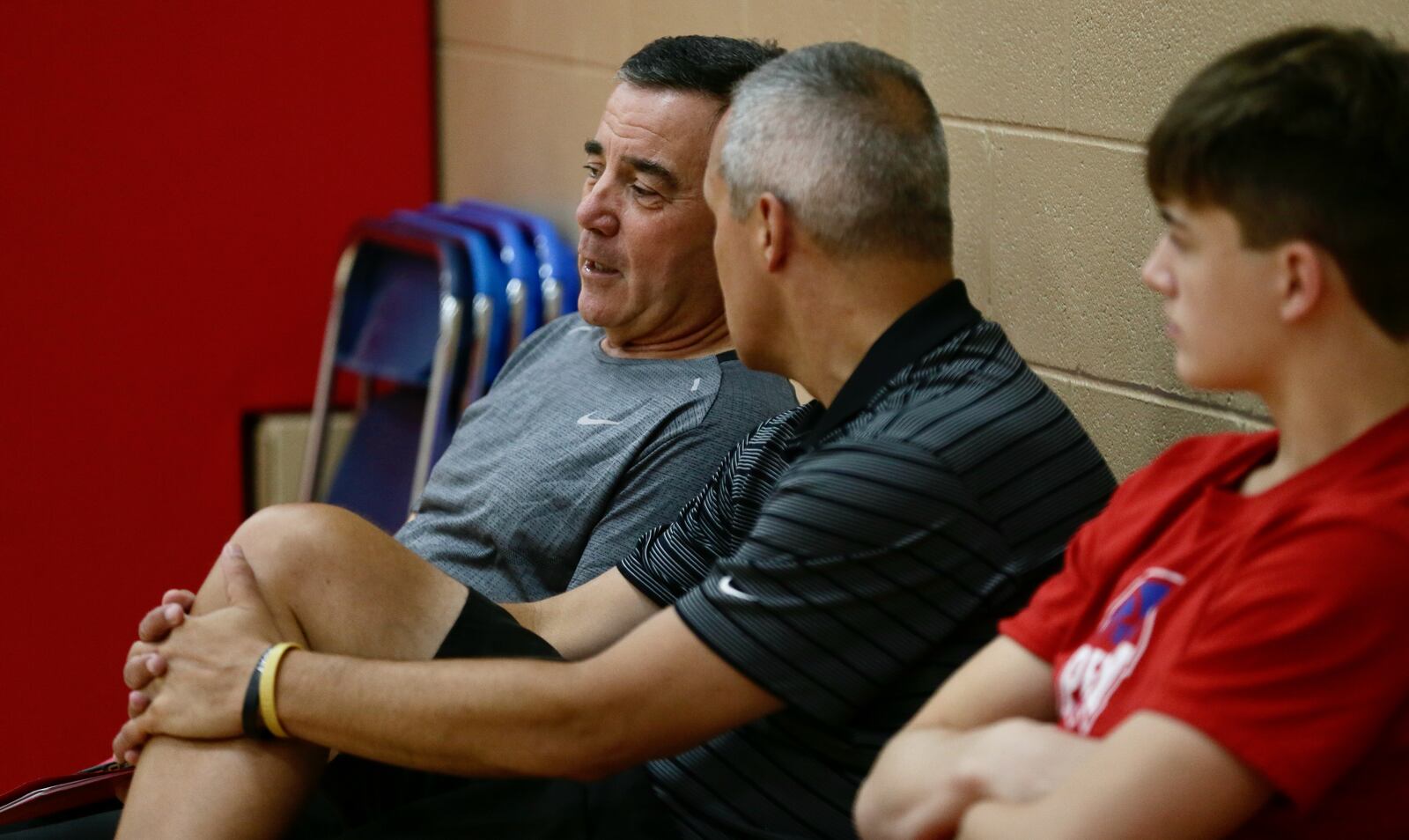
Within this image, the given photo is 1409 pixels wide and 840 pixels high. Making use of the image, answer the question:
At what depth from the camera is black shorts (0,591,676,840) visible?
1.61 metres

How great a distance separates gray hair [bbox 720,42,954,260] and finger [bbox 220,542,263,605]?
63 cm

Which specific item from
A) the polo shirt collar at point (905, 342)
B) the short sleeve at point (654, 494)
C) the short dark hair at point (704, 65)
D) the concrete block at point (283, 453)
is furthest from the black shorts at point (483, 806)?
the concrete block at point (283, 453)

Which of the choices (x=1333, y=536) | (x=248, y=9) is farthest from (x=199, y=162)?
(x=1333, y=536)

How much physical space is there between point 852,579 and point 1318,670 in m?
0.45

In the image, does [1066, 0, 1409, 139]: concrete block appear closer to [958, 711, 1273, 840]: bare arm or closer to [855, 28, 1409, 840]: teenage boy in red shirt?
[855, 28, 1409, 840]: teenage boy in red shirt

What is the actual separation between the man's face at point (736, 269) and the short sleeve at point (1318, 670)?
2.19 ft

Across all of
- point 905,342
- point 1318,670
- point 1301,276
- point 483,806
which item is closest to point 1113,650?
point 1318,670

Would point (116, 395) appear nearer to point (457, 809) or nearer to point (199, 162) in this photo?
point (199, 162)

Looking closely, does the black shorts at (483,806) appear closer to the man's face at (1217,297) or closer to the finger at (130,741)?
the finger at (130,741)

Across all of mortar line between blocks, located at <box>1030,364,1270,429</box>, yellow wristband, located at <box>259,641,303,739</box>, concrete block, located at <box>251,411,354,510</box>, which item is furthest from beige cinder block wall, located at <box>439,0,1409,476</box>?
concrete block, located at <box>251,411,354,510</box>

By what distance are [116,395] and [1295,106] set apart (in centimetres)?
296

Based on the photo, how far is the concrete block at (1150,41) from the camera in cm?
158

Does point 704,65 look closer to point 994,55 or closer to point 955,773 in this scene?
point 994,55

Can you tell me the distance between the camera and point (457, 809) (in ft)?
5.44
